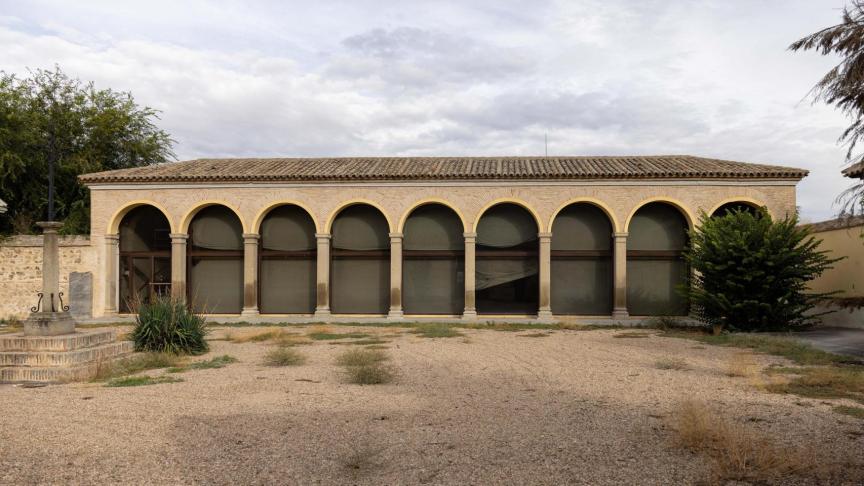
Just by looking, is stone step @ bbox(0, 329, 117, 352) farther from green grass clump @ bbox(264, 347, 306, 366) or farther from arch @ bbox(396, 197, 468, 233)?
arch @ bbox(396, 197, 468, 233)

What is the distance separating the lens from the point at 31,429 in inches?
221

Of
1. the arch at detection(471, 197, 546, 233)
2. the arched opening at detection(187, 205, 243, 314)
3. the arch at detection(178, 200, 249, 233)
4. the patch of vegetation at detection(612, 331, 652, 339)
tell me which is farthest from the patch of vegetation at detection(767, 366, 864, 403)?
the arched opening at detection(187, 205, 243, 314)

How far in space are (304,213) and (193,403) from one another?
13076 mm

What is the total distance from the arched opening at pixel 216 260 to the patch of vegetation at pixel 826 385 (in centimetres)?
1609

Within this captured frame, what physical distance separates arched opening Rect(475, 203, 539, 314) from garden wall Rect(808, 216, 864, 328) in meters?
8.18

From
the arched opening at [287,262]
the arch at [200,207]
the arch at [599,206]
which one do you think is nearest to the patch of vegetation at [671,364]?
the arch at [599,206]

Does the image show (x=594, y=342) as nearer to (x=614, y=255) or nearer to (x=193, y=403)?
(x=614, y=255)

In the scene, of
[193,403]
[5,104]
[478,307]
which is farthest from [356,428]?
[5,104]

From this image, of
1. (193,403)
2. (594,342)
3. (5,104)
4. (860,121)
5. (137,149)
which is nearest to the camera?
(193,403)

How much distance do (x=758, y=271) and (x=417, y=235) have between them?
9831mm

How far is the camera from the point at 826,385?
25.0 ft

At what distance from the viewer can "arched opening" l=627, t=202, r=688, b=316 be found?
18312 mm

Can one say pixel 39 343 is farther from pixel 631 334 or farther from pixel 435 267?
pixel 631 334

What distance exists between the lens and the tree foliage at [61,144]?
2141 centimetres
